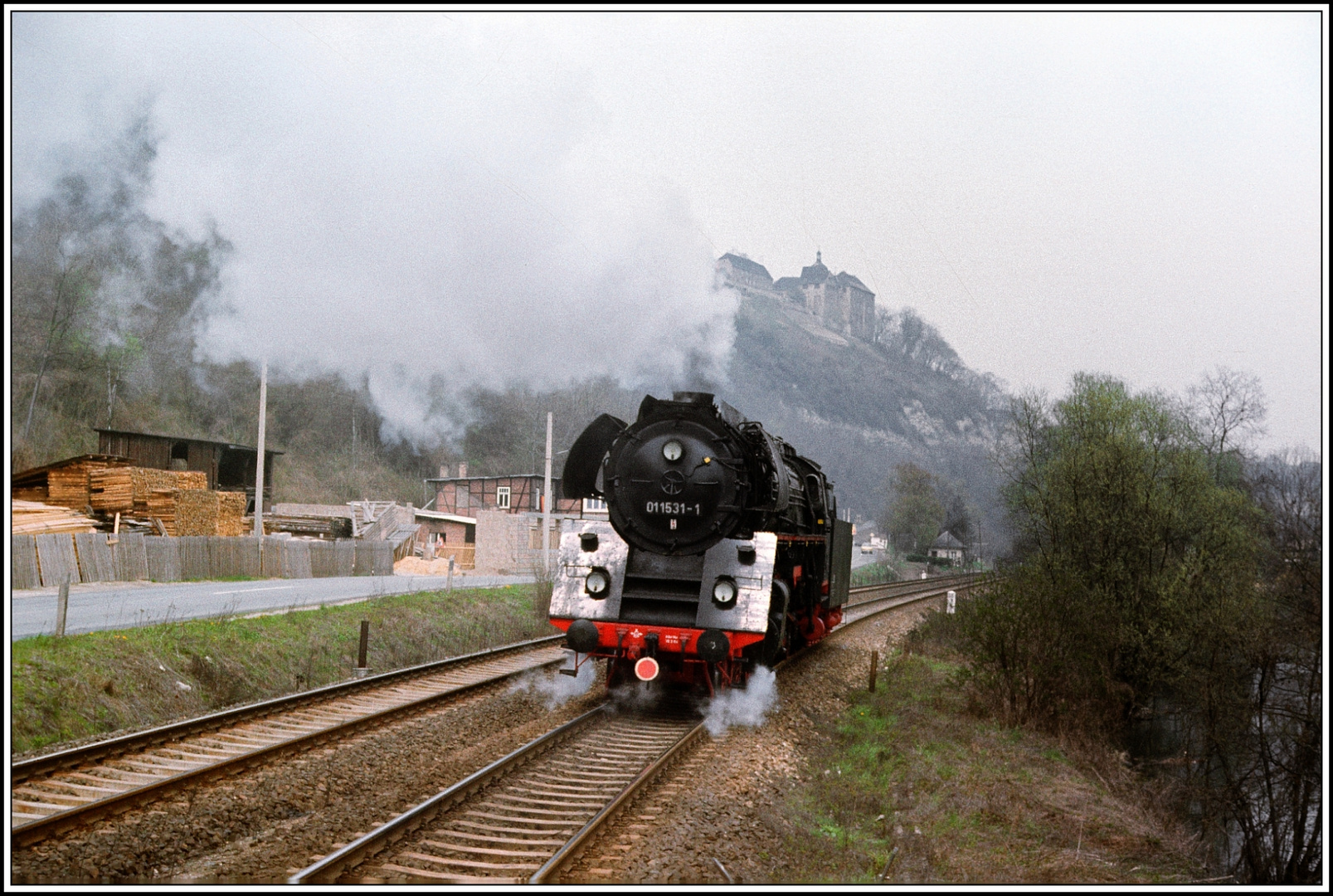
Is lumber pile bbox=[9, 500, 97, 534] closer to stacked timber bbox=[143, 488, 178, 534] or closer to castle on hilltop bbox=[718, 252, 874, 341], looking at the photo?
stacked timber bbox=[143, 488, 178, 534]

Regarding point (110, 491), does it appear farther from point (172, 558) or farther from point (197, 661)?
point (197, 661)

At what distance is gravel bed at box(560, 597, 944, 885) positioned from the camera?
5.42 m

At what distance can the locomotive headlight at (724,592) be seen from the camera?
31.0 feet

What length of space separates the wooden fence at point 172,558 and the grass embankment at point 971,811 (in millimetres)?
13423

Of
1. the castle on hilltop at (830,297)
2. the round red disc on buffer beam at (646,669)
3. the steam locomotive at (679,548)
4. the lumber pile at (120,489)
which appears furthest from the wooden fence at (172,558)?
the castle on hilltop at (830,297)

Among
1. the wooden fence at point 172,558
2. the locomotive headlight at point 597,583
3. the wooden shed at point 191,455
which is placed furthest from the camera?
the wooden shed at point 191,455

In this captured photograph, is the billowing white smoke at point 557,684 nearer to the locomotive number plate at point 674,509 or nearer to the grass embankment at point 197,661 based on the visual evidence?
the locomotive number plate at point 674,509

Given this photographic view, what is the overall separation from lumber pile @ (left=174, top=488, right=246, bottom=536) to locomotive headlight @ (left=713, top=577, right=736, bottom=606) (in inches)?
840

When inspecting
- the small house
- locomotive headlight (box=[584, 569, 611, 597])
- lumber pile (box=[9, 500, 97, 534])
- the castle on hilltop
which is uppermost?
the castle on hilltop

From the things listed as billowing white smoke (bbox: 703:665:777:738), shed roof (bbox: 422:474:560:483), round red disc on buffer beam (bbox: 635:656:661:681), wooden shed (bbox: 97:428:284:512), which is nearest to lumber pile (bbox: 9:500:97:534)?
wooden shed (bbox: 97:428:284:512)

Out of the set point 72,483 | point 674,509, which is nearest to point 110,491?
point 72,483

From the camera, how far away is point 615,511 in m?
10.2

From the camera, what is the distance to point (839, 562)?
51.9 ft

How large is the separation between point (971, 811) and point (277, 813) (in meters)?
5.74
